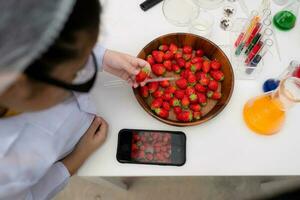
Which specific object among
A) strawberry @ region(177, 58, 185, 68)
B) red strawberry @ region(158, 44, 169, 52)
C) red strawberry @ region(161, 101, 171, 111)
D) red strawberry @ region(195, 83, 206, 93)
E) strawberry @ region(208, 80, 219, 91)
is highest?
red strawberry @ region(158, 44, 169, 52)

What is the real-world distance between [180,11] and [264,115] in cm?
37

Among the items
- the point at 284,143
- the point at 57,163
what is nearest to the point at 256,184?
the point at 284,143

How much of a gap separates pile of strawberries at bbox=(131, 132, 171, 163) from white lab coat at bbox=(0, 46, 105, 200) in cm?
13

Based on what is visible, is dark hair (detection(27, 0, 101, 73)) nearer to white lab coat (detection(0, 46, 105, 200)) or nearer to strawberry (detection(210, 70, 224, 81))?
white lab coat (detection(0, 46, 105, 200))

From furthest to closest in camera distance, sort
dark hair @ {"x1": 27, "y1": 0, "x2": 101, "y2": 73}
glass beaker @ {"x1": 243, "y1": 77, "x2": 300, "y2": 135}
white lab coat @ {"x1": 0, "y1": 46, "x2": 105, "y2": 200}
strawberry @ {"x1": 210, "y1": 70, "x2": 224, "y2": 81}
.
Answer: strawberry @ {"x1": 210, "y1": 70, "x2": 224, "y2": 81}
glass beaker @ {"x1": 243, "y1": 77, "x2": 300, "y2": 135}
white lab coat @ {"x1": 0, "y1": 46, "x2": 105, "y2": 200}
dark hair @ {"x1": 27, "y1": 0, "x2": 101, "y2": 73}

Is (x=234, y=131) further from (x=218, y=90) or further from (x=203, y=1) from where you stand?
(x=203, y=1)

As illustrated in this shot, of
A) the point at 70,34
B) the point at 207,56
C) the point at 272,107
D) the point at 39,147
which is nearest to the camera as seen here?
the point at 70,34

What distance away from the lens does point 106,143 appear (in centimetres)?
81

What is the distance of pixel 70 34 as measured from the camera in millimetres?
434

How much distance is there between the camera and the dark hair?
42cm

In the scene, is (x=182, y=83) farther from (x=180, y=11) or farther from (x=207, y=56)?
(x=180, y=11)

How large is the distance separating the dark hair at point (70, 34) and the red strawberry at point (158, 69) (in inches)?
16.5

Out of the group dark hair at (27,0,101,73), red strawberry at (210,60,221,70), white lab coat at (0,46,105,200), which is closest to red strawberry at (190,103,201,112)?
red strawberry at (210,60,221,70)

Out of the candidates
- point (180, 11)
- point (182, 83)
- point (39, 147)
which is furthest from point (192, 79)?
point (39, 147)
